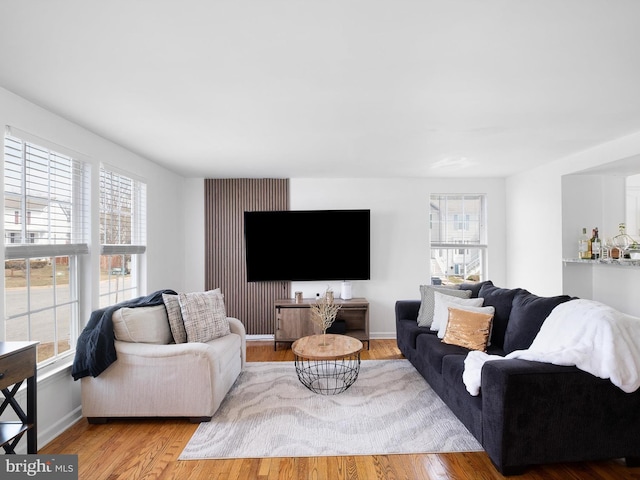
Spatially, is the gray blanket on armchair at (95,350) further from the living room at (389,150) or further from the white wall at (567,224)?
the white wall at (567,224)

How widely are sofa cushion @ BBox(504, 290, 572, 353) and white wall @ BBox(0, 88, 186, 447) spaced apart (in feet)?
11.8

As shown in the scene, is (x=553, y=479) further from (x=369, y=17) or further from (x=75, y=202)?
(x=75, y=202)

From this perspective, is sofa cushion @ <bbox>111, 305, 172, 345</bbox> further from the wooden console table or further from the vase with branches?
the vase with branches

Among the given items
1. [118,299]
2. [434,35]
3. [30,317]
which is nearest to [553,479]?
[434,35]

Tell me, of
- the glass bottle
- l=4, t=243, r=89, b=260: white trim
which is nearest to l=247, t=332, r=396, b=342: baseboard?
l=4, t=243, r=89, b=260: white trim

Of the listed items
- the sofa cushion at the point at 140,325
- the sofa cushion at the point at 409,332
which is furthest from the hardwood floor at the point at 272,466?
the sofa cushion at the point at 409,332

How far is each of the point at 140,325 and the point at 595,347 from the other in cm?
321

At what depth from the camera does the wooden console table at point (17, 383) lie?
1.81 metres

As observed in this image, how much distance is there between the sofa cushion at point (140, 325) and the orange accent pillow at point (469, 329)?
8.50 feet

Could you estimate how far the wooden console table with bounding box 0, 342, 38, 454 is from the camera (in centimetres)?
181

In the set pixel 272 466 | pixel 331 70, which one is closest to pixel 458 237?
pixel 331 70

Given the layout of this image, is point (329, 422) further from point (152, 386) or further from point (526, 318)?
point (526, 318)

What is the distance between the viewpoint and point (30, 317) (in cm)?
260

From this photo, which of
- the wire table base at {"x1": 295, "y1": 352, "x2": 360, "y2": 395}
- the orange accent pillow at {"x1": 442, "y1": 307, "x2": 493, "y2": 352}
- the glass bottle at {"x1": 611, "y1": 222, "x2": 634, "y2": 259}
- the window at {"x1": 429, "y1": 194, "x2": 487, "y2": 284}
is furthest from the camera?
the window at {"x1": 429, "y1": 194, "x2": 487, "y2": 284}
